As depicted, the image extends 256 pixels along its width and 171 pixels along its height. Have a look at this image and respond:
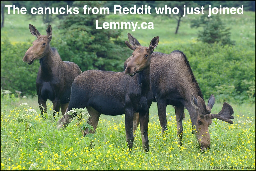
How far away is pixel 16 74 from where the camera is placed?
79.0 feet

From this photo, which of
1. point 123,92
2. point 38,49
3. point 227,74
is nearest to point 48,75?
point 38,49

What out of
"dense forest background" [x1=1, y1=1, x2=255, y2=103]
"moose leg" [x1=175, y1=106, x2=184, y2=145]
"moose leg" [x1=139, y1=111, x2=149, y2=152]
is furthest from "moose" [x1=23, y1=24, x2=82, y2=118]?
"dense forest background" [x1=1, y1=1, x2=255, y2=103]

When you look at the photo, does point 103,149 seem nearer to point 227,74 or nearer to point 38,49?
point 38,49

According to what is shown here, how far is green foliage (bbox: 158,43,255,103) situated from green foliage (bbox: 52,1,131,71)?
21.8 feet

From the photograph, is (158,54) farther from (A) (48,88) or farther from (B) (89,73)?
(A) (48,88)

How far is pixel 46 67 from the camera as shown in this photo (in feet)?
39.7

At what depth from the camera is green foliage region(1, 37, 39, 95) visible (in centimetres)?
2388

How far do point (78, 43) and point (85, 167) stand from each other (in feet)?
55.1

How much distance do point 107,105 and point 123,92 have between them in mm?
584

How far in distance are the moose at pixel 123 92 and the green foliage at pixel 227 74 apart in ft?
52.0

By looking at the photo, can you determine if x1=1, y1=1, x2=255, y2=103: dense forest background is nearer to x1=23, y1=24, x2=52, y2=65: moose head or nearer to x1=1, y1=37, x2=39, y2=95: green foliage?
x1=1, y1=37, x2=39, y2=95: green foliage

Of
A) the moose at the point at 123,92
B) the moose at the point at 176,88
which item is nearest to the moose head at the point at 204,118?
the moose at the point at 176,88

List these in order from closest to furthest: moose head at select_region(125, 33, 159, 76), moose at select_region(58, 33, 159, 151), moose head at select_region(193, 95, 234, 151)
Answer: moose head at select_region(125, 33, 159, 76) → moose at select_region(58, 33, 159, 151) → moose head at select_region(193, 95, 234, 151)

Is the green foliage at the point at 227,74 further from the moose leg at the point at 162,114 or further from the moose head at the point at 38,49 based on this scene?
the moose head at the point at 38,49
